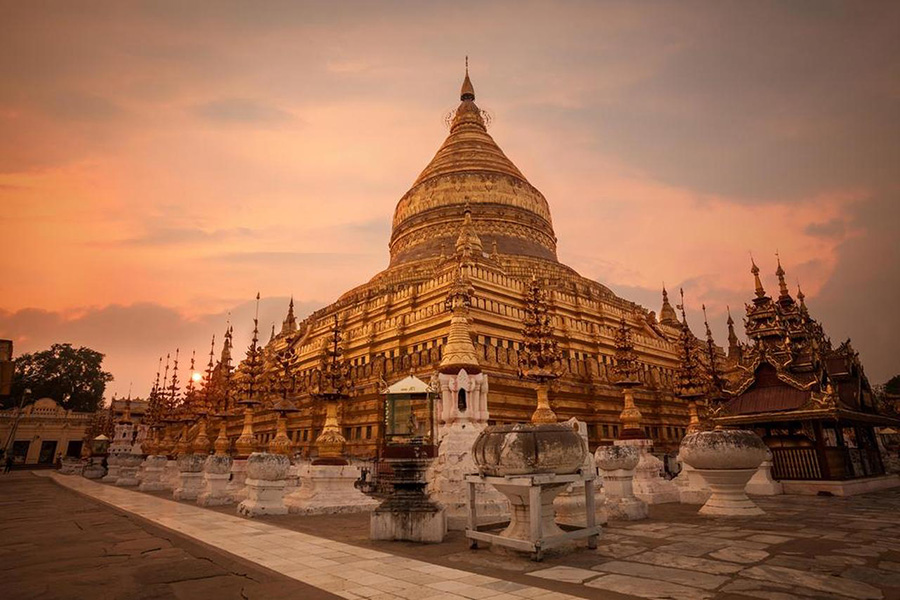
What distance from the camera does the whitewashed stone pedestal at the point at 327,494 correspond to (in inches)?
514

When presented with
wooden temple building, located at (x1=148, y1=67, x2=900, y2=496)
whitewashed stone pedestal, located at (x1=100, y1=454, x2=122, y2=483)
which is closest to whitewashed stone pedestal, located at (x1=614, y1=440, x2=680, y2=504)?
wooden temple building, located at (x1=148, y1=67, x2=900, y2=496)

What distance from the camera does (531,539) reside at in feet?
21.9

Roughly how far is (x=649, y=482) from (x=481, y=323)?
1156 centimetres

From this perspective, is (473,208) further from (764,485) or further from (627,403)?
(764,485)

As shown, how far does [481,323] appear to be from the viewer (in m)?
24.0

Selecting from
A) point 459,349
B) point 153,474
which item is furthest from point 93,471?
point 459,349

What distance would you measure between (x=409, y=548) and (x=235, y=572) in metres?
2.67

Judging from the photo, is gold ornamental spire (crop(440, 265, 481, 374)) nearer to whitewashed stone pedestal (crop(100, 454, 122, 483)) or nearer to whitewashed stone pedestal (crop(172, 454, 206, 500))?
whitewashed stone pedestal (crop(172, 454, 206, 500))

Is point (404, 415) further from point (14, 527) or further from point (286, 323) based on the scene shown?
point (286, 323)

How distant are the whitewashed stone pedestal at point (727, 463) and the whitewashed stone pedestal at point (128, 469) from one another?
26523mm

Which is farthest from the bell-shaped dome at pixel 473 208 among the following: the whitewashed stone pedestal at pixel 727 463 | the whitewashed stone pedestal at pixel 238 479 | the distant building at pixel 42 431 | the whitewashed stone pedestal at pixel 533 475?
the distant building at pixel 42 431

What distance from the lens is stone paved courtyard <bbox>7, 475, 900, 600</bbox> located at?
5.04m

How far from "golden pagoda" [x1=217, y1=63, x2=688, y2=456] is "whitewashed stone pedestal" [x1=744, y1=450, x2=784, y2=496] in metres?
6.36

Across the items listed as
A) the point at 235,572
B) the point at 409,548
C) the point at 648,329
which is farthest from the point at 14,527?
the point at 648,329
